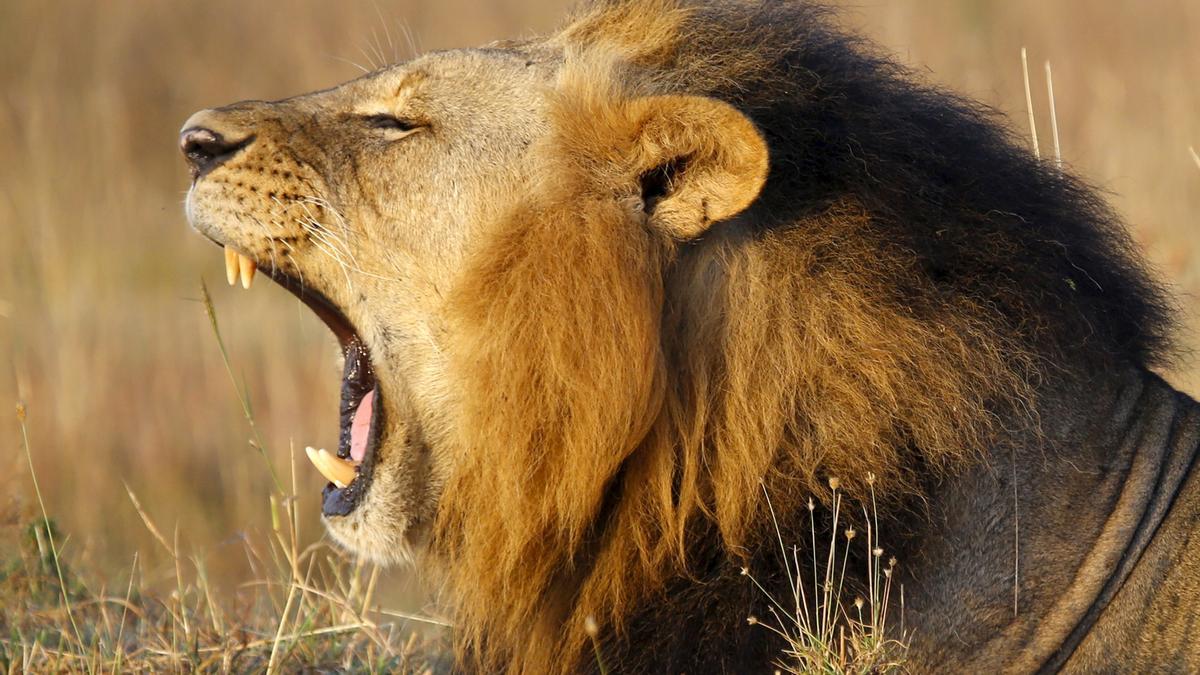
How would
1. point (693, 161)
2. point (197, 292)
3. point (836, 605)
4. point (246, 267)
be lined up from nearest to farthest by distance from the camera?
point (836, 605)
point (693, 161)
point (246, 267)
point (197, 292)

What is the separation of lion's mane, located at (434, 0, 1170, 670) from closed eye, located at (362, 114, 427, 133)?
37cm

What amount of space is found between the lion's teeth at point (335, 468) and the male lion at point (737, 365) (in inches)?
0.4

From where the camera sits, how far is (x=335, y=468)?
3340 mm

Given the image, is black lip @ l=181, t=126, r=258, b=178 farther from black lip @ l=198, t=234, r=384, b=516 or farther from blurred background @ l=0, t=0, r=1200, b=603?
blurred background @ l=0, t=0, r=1200, b=603

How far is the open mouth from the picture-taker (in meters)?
3.29

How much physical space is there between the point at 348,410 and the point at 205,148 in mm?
658

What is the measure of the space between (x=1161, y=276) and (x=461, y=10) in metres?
10.1

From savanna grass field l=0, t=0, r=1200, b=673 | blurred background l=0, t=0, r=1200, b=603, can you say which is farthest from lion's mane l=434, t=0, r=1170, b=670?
blurred background l=0, t=0, r=1200, b=603

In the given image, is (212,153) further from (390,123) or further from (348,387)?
(348,387)

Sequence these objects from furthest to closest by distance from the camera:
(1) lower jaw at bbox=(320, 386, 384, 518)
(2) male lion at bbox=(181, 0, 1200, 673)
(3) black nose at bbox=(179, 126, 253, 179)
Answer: (3) black nose at bbox=(179, 126, 253, 179) → (1) lower jaw at bbox=(320, 386, 384, 518) → (2) male lion at bbox=(181, 0, 1200, 673)

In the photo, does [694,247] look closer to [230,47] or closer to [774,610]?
[774,610]

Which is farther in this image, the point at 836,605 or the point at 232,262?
the point at 232,262

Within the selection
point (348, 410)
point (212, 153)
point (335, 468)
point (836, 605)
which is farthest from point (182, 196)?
point (836, 605)

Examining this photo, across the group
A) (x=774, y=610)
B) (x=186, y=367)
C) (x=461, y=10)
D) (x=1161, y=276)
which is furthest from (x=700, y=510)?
(x=461, y=10)
